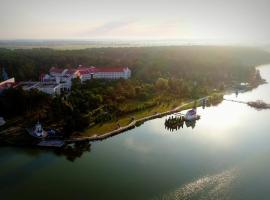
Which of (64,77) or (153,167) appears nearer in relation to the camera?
(153,167)

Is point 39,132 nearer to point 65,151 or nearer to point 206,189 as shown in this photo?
point 65,151

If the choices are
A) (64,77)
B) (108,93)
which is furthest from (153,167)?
(64,77)

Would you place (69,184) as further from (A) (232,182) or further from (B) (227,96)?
(B) (227,96)

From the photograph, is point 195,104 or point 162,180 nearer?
point 162,180

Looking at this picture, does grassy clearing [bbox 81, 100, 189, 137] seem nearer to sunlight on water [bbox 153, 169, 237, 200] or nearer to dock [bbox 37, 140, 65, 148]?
dock [bbox 37, 140, 65, 148]

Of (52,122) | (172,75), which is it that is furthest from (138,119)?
(172,75)

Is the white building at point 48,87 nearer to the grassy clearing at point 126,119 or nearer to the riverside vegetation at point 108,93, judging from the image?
the riverside vegetation at point 108,93

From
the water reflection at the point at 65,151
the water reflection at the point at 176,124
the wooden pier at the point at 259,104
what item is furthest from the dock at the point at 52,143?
the wooden pier at the point at 259,104
